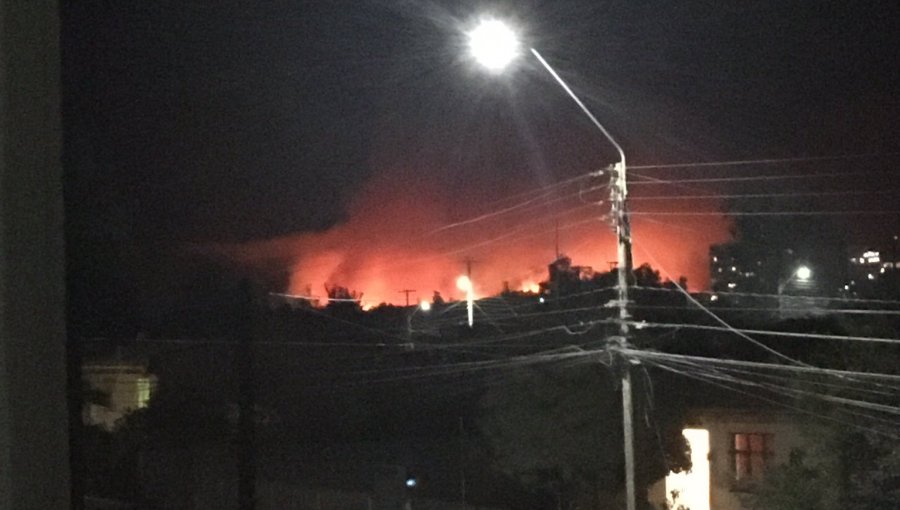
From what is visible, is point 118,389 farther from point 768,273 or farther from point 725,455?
point 768,273

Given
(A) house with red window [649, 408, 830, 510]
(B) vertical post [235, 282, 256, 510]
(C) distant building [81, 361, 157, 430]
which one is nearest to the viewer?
(C) distant building [81, 361, 157, 430]

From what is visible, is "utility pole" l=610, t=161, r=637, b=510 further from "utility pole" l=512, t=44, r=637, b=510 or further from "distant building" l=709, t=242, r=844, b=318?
"distant building" l=709, t=242, r=844, b=318

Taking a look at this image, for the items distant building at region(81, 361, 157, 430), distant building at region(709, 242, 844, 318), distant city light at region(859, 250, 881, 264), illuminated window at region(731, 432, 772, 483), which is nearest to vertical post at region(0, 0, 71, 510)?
distant building at region(81, 361, 157, 430)

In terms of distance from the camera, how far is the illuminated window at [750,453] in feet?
45.8

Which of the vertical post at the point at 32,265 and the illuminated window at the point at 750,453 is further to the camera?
the illuminated window at the point at 750,453

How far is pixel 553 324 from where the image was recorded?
57.9 feet

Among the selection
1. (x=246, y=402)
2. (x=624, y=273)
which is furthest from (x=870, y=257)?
(x=246, y=402)

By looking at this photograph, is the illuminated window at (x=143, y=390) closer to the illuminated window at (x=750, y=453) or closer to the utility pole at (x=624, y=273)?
the utility pole at (x=624, y=273)

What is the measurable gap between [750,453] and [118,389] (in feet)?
36.3

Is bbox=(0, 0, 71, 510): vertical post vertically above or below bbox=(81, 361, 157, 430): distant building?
above

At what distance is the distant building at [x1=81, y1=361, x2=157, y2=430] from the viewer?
11.0 feet

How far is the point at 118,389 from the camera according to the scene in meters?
5.31

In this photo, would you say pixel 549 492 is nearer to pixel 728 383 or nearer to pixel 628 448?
pixel 728 383

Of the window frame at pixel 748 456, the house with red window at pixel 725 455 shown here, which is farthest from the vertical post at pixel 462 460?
the window frame at pixel 748 456
